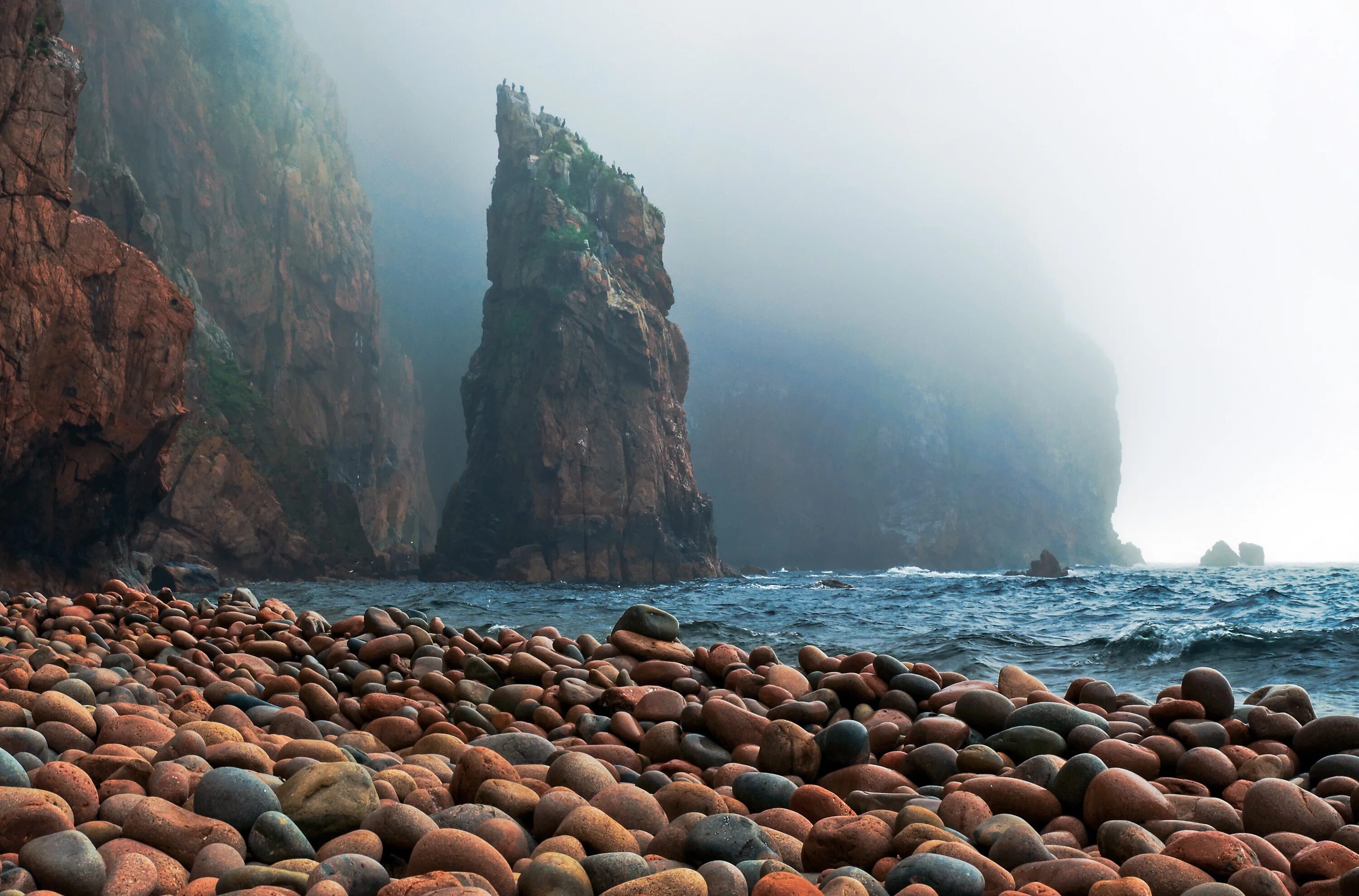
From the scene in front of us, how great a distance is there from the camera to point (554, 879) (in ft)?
7.69

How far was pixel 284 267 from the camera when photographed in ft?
242

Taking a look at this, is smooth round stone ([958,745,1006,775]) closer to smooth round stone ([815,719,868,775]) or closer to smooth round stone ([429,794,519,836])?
smooth round stone ([815,719,868,775])

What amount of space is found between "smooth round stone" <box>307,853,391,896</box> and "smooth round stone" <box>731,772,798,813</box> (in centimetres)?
145

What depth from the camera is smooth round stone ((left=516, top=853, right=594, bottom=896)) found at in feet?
7.64

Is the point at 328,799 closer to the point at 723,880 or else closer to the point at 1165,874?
the point at 723,880

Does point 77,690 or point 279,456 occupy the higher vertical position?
point 279,456

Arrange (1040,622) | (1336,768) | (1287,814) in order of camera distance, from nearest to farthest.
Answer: (1287,814)
(1336,768)
(1040,622)

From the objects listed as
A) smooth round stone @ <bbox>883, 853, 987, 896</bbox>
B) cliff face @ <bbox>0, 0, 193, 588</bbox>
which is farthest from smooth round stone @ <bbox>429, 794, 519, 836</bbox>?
cliff face @ <bbox>0, 0, 193, 588</bbox>

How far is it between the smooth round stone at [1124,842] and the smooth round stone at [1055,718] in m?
1.32

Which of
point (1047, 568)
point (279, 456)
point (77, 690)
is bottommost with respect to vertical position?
point (1047, 568)

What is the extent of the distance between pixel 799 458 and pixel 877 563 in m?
21.4

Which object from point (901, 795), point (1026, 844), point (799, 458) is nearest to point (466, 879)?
point (1026, 844)

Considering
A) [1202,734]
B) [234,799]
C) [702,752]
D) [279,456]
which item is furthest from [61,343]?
[279,456]

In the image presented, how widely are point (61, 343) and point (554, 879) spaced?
27.9 m
